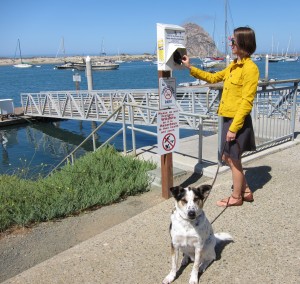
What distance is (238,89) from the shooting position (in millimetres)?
3631

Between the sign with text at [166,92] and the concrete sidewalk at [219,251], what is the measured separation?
1281mm

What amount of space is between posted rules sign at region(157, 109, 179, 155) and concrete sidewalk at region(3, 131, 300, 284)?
0.72 meters

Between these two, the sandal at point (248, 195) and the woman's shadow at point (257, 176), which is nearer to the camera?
the sandal at point (248, 195)

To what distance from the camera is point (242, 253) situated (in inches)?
125

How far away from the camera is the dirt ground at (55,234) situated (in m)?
3.34

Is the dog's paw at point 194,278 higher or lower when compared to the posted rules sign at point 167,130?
lower

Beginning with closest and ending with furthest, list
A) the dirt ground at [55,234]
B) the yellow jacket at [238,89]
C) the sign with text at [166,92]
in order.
→ the dirt ground at [55,234], the yellow jacket at [238,89], the sign with text at [166,92]

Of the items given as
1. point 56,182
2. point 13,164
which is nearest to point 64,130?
point 13,164

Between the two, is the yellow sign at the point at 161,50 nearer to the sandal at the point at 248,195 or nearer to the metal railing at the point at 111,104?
the sandal at the point at 248,195

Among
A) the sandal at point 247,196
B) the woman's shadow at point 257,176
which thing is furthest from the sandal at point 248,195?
the woman's shadow at point 257,176

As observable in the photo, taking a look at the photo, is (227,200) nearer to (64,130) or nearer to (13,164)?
(13,164)

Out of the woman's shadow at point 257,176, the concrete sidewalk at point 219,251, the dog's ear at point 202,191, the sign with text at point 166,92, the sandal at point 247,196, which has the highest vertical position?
the sign with text at point 166,92

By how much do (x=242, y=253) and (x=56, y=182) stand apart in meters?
2.98

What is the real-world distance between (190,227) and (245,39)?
2.02 m
